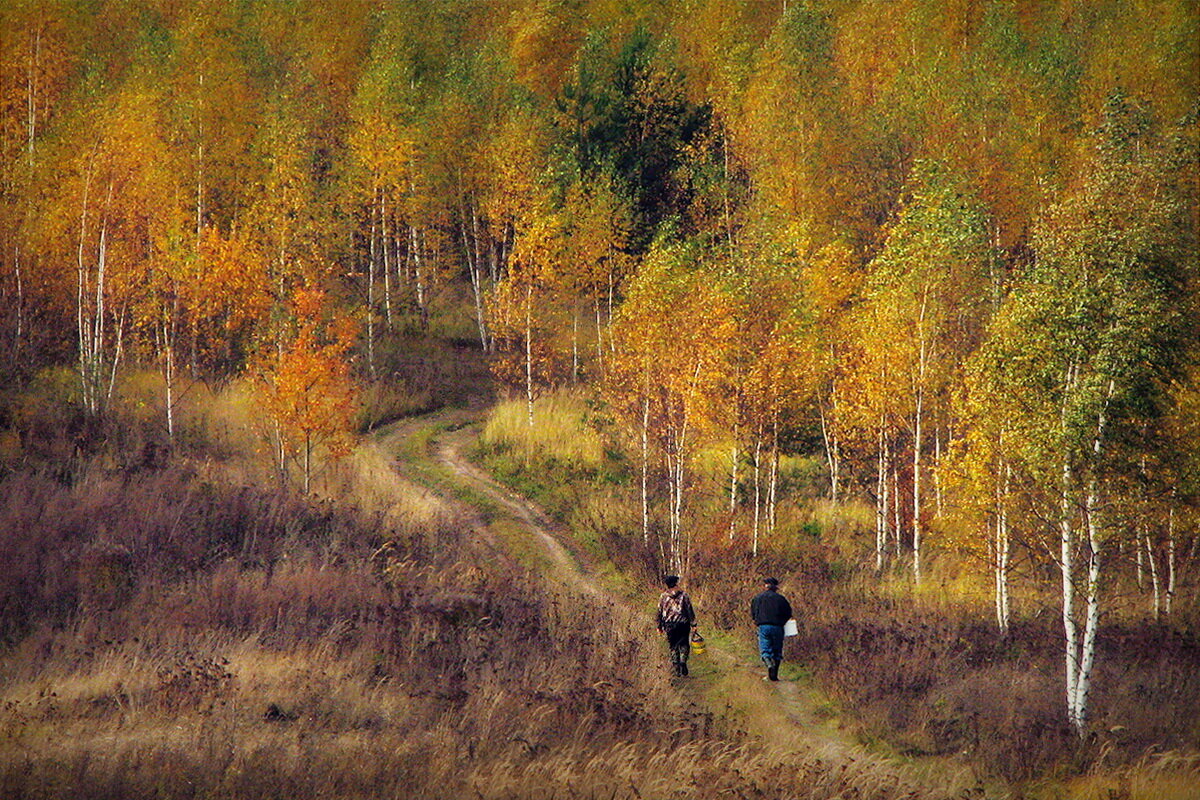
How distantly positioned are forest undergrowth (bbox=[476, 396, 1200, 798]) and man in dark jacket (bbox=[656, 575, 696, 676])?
2519 mm

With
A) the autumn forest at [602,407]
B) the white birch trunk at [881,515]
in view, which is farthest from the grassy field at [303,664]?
the white birch trunk at [881,515]

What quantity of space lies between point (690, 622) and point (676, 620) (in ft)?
1.08

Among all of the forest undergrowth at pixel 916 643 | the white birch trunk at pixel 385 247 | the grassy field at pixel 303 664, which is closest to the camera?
the grassy field at pixel 303 664

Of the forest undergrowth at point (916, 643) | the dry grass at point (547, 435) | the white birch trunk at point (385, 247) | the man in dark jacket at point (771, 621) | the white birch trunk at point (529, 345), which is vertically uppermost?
the white birch trunk at point (385, 247)

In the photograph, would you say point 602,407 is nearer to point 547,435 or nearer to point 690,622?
point 547,435

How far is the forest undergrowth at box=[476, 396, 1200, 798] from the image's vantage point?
549 inches

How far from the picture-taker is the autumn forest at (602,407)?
1298 cm

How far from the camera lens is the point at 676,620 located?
15.9 metres

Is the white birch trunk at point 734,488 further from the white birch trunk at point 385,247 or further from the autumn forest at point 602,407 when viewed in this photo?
the white birch trunk at point 385,247

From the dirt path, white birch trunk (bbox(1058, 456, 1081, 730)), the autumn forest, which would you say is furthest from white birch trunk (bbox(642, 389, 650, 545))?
white birch trunk (bbox(1058, 456, 1081, 730))

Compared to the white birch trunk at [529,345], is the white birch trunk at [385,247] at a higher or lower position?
higher

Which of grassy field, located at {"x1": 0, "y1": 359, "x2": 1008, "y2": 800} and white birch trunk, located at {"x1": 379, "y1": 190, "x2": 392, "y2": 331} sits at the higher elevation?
white birch trunk, located at {"x1": 379, "y1": 190, "x2": 392, "y2": 331}

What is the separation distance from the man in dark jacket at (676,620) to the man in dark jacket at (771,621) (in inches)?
48.9

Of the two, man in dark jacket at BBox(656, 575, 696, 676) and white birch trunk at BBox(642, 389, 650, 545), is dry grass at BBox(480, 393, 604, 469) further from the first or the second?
man in dark jacket at BBox(656, 575, 696, 676)
